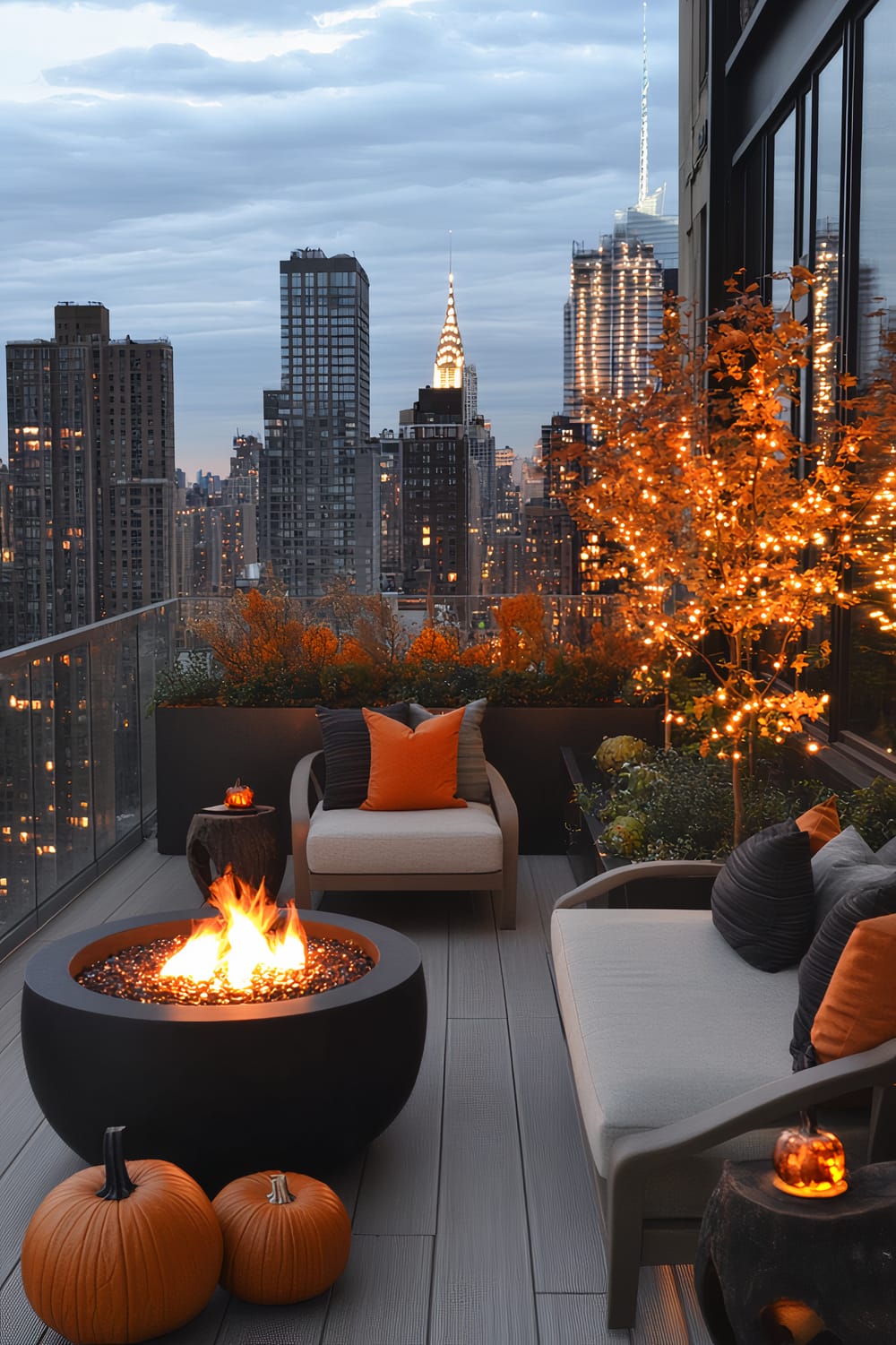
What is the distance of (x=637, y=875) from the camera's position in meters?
3.67

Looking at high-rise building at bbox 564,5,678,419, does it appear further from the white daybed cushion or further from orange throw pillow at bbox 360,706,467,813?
the white daybed cushion

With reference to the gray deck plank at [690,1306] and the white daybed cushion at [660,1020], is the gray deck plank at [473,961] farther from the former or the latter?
the gray deck plank at [690,1306]

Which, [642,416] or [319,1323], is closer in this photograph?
[319,1323]

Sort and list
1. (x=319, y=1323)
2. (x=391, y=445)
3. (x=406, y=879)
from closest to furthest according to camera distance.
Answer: (x=319, y=1323)
(x=406, y=879)
(x=391, y=445)

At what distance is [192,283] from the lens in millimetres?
27297

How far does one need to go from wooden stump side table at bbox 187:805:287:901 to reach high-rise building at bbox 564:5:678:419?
488 cm

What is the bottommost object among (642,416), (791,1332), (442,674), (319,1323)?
(319,1323)

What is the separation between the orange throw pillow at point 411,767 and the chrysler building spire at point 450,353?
681 inches

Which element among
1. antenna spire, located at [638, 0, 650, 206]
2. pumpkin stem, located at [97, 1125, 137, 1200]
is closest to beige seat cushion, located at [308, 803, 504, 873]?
pumpkin stem, located at [97, 1125, 137, 1200]

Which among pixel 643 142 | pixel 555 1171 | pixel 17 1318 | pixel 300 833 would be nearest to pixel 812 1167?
pixel 555 1171

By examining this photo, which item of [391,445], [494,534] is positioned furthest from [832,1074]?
[391,445]

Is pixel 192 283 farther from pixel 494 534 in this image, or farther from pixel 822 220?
pixel 822 220

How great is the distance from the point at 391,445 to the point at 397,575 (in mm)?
8396

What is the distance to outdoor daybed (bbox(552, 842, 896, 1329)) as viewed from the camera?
2.12 m
